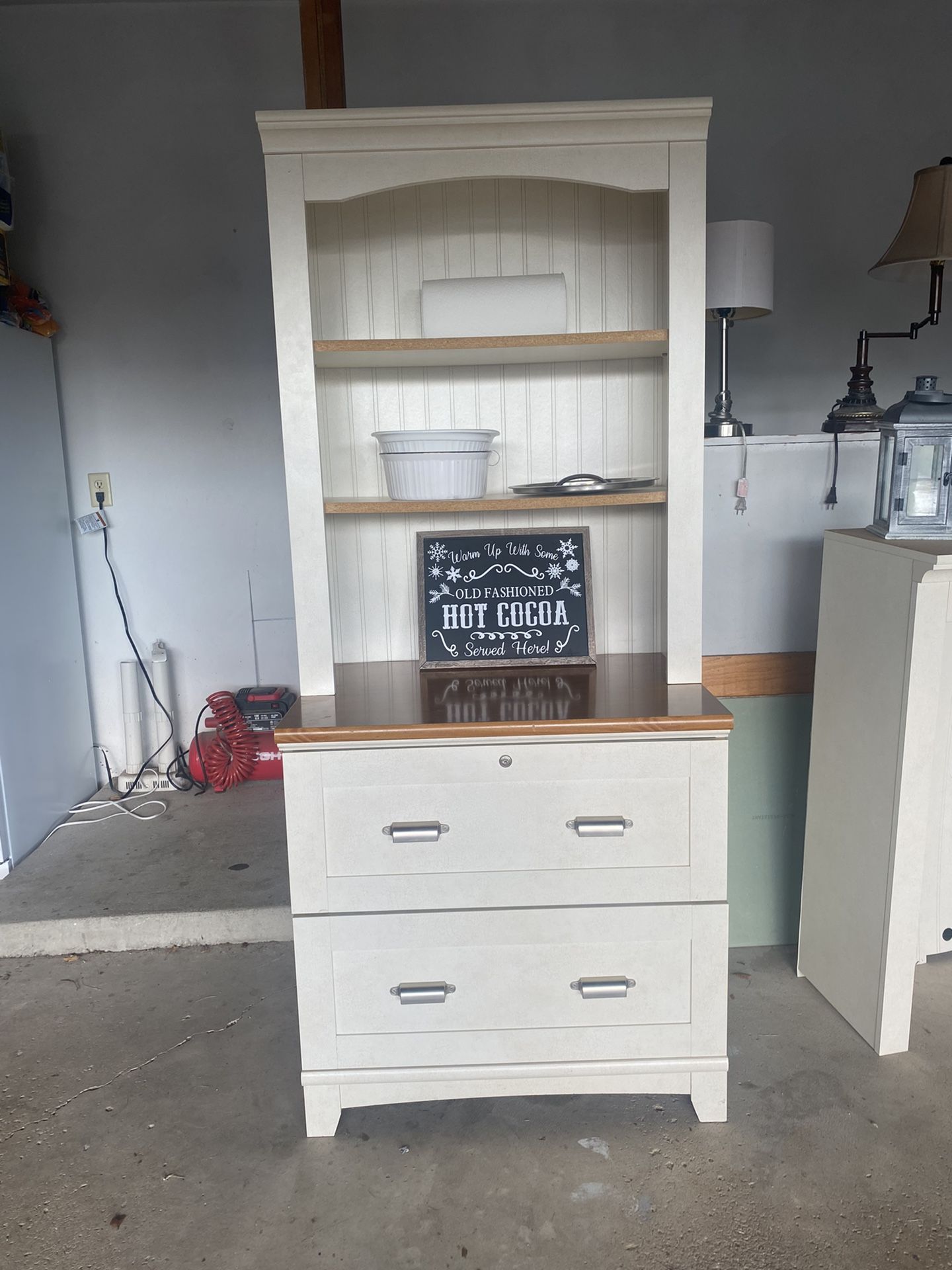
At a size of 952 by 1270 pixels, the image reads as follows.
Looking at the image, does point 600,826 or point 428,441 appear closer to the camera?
point 600,826

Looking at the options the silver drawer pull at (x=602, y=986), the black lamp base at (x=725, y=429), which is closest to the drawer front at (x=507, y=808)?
the silver drawer pull at (x=602, y=986)

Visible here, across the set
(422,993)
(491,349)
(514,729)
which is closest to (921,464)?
(491,349)

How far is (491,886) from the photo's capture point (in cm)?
174

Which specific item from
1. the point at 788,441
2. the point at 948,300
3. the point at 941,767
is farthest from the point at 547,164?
the point at 948,300

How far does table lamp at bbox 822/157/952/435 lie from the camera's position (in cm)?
215

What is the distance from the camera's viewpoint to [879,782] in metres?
1.96

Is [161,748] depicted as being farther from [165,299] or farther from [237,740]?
[165,299]

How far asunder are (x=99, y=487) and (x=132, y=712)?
0.83 meters

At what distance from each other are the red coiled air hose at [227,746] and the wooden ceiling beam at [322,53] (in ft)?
6.52

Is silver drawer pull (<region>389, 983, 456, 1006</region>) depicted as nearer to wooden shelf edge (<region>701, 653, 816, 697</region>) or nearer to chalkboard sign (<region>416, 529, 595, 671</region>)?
chalkboard sign (<region>416, 529, 595, 671</region>)

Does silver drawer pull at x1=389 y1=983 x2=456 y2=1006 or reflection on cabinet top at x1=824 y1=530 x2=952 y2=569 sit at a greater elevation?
reflection on cabinet top at x1=824 y1=530 x2=952 y2=569

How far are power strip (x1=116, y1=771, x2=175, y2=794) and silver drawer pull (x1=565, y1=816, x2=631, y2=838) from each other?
85.4 inches

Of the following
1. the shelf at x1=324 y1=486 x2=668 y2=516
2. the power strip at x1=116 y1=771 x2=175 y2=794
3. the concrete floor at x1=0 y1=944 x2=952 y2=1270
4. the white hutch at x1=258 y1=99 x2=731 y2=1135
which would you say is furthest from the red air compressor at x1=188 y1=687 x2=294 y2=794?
the shelf at x1=324 y1=486 x2=668 y2=516

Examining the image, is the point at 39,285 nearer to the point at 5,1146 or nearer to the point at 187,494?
the point at 187,494
